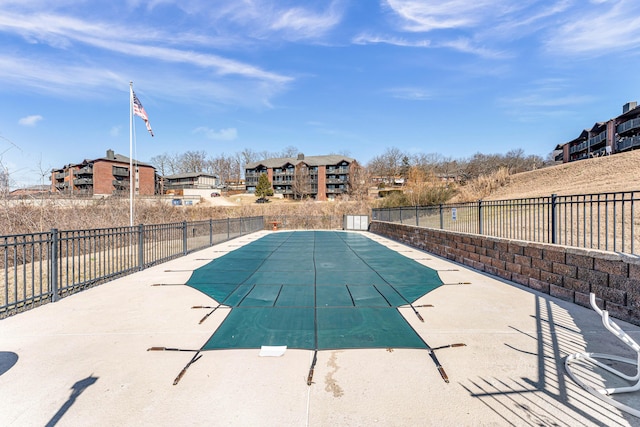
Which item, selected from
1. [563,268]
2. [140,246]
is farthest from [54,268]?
[563,268]

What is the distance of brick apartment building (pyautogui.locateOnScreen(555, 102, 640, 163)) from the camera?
40594 millimetres

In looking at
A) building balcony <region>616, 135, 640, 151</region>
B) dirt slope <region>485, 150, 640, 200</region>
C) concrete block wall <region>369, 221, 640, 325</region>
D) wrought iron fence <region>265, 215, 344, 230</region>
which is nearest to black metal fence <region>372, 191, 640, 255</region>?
concrete block wall <region>369, 221, 640, 325</region>

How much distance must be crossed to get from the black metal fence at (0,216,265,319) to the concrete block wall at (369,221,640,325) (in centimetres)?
783

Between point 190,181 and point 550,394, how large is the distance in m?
77.5

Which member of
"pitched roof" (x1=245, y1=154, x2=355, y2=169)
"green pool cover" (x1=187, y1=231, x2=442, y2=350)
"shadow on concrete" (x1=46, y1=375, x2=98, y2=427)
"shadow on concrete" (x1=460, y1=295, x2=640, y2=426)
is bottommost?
"shadow on concrete" (x1=46, y1=375, x2=98, y2=427)

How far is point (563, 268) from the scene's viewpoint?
498cm

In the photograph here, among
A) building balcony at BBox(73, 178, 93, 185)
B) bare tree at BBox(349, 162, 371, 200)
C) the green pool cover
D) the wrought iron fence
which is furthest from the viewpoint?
building balcony at BBox(73, 178, 93, 185)

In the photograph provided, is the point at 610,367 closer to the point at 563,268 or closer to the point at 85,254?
the point at 563,268

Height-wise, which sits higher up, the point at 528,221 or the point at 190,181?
the point at 190,181

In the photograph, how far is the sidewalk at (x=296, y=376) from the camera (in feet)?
7.38

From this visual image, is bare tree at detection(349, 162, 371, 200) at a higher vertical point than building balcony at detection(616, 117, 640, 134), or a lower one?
lower

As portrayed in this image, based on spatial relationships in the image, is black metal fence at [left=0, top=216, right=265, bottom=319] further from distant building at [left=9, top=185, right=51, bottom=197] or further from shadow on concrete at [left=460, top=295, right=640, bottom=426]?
shadow on concrete at [left=460, top=295, right=640, bottom=426]

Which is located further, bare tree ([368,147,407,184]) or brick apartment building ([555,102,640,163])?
bare tree ([368,147,407,184])

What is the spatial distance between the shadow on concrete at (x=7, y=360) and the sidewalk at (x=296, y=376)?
0.02 meters
